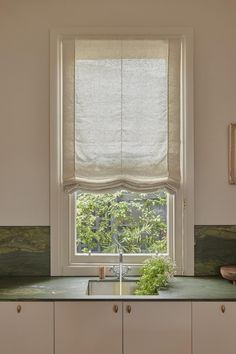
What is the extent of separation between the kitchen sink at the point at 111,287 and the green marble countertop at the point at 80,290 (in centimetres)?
8

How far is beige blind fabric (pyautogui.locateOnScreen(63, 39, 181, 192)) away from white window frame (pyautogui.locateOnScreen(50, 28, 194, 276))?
0.05 meters

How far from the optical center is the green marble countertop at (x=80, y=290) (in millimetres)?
2615

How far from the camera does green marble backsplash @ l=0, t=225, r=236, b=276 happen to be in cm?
320

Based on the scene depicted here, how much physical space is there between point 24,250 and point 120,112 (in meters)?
1.24

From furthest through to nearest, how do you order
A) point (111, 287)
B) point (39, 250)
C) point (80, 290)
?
point (39, 250)
point (111, 287)
point (80, 290)

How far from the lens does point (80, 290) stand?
2.80 meters

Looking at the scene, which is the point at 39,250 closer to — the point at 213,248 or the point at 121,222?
the point at 121,222

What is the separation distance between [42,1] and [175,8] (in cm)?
98
